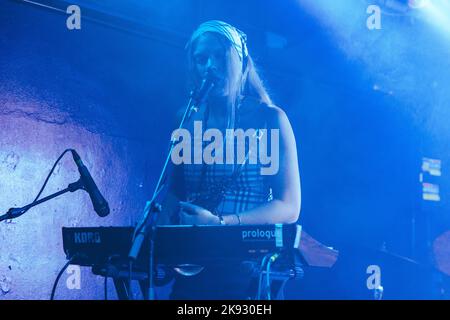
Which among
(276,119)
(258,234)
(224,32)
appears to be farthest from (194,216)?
(224,32)

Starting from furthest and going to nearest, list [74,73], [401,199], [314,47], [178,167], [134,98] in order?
1. [401,199]
2. [314,47]
3. [134,98]
4. [74,73]
5. [178,167]

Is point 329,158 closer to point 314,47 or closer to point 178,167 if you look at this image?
point 314,47

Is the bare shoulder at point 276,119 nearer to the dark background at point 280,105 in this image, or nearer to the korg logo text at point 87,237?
the korg logo text at point 87,237

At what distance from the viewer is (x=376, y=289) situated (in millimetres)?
3969

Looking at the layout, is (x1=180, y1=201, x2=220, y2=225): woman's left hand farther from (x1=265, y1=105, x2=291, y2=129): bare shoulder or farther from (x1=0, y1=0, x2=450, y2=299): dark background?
(x1=0, y1=0, x2=450, y2=299): dark background

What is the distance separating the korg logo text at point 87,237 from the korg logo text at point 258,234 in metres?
0.47

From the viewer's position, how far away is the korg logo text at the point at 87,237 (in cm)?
169

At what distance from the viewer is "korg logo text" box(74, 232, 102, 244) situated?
1692 mm

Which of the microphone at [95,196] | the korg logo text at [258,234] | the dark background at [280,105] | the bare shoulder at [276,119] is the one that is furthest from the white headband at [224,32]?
the dark background at [280,105]

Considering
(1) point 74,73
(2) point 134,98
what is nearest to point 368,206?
(2) point 134,98

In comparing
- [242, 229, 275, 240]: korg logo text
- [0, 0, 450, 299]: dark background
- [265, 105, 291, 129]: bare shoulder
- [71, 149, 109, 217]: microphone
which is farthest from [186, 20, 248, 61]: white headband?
[0, 0, 450, 299]: dark background

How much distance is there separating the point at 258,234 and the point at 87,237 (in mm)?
561

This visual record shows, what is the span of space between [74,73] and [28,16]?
408 mm

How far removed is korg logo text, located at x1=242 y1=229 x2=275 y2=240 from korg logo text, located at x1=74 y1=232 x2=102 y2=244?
0.47 m
